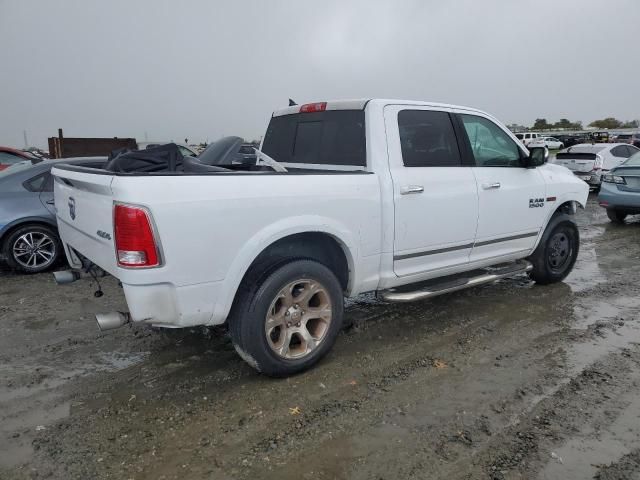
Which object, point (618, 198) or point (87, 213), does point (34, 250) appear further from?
point (618, 198)

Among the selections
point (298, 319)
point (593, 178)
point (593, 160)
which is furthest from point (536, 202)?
point (593, 160)

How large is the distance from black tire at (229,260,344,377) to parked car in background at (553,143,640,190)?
12579 millimetres

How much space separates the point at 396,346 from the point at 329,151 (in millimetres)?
1717

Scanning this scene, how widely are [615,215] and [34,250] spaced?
10.3 metres

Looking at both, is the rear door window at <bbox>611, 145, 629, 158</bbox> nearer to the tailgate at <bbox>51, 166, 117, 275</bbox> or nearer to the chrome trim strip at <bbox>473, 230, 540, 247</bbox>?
the chrome trim strip at <bbox>473, 230, 540, 247</bbox>

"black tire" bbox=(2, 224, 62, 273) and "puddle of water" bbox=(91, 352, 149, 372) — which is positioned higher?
"black tire" bbox=(2, 224, 62, 273)

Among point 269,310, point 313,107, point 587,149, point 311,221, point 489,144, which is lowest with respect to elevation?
point 269,310

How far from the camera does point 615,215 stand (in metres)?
9.99

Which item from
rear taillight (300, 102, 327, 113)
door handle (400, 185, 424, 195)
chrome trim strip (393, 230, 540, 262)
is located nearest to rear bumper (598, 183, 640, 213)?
chrome trim strip (393, 230, 540, 262)

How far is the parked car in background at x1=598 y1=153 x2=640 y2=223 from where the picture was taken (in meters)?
9.30

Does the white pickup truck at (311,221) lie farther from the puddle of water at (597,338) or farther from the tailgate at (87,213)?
the puddle of water at (597,338)

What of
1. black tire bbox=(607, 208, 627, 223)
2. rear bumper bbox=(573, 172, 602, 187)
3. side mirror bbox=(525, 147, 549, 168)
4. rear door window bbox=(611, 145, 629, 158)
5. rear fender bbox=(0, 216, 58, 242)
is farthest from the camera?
rear door window bbox=(611, 145, 629, 158)

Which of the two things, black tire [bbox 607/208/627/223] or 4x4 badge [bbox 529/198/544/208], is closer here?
4x4 badge [bbox 529/198/544/208]

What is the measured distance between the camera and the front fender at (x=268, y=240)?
3.09 metres
